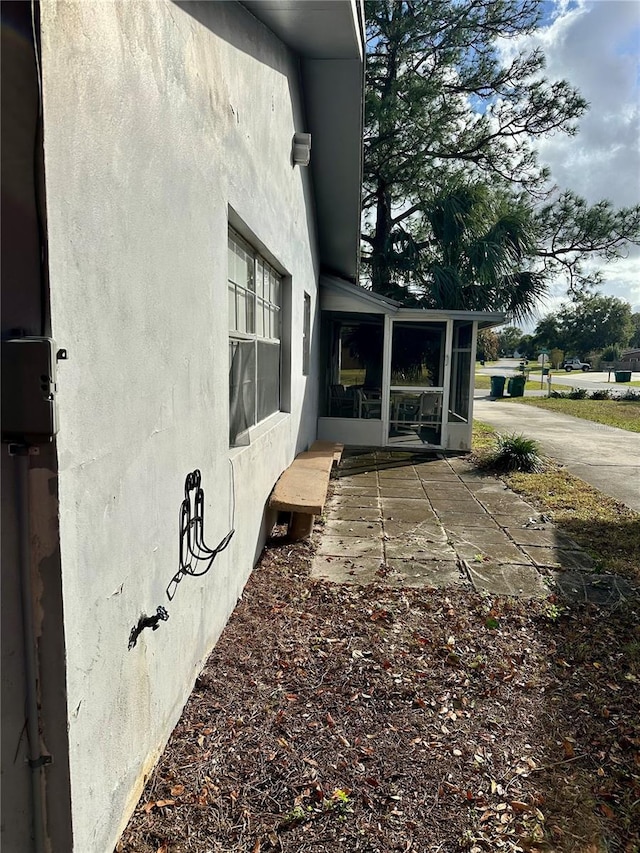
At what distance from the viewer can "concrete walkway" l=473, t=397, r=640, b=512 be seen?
8406mm

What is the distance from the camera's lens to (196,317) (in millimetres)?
2754

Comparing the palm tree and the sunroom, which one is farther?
the palm tree

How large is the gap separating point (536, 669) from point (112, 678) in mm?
2597

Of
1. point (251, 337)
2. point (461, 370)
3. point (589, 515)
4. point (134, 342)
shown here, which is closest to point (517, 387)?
point (461, 370)

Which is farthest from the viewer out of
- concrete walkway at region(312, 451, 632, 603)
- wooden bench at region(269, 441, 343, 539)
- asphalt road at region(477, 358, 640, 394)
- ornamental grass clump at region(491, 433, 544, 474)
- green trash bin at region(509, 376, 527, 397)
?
asphalt road at region(477, 358, 640, 394)

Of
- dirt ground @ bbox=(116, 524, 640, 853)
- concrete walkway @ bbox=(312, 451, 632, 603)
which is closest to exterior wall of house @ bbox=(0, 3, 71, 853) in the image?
dirt ground @ bbox=(116, 524, 640, 853)

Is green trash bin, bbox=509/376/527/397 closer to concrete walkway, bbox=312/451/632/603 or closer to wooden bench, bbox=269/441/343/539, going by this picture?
concrete walkway, bbox=312/451/632/603

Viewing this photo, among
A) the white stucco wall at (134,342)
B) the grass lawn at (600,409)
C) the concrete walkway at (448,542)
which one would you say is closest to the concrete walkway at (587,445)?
the grass lawn at (600,409)

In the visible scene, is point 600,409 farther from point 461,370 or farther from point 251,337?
point 251,337

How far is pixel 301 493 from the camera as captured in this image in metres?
5.18

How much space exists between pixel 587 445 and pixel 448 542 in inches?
325

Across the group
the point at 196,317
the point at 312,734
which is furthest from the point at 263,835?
the point at 196,317

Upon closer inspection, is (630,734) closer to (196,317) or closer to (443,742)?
(443,742)

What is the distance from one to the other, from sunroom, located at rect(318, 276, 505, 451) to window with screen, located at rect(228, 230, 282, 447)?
14.8 ft
